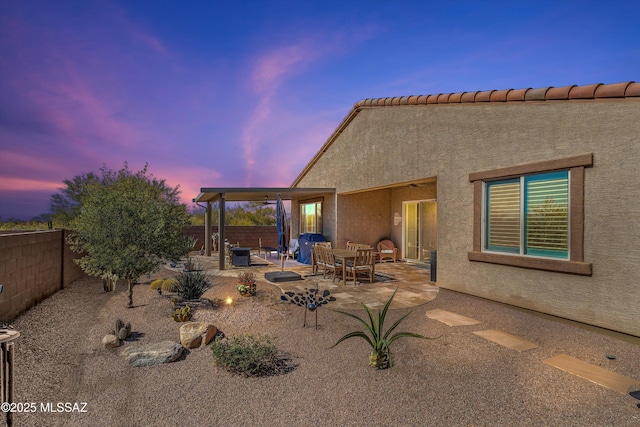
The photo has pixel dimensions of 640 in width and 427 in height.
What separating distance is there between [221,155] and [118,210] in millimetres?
16849

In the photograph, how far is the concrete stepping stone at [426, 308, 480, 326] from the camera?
5.19 meters

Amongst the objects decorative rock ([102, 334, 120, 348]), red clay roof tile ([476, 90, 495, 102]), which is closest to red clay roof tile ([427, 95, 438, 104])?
red clay roof tile ([476, 90, 495, 102])

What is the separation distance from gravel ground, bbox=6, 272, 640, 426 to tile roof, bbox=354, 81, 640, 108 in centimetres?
342

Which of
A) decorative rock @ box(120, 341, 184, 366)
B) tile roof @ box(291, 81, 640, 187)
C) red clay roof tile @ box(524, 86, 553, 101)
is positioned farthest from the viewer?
red clay roof tile @ box(524, 86, 553, 101)

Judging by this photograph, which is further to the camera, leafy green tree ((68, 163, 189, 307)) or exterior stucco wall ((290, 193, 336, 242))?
exterior stucco wall ((290, 193, 336, 242))

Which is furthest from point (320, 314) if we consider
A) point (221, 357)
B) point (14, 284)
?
point (14, 284)

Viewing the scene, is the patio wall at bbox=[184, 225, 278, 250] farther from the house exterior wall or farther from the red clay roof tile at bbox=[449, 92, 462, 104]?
the red clay roof tile at bbox=[449, 92, 462, 104]

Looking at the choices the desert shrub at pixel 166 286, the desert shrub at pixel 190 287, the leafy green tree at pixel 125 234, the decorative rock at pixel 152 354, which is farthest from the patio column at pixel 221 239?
the decorative rock at pixel 152 354

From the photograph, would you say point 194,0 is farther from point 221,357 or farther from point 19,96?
point 221,357

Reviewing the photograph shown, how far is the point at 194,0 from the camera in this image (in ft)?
30.6

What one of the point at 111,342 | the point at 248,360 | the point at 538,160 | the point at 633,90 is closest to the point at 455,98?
the point at 538,160

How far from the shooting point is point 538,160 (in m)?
5.45

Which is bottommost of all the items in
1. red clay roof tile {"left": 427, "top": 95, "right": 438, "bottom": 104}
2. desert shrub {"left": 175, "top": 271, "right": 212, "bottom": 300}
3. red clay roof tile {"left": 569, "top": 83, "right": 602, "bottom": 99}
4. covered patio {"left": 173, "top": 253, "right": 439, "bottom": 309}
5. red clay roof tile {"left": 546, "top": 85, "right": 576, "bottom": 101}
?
covered patio {"left": 173, "top": 253, "right": 439, "bottom": 309}

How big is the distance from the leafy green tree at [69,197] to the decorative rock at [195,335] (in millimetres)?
18188
